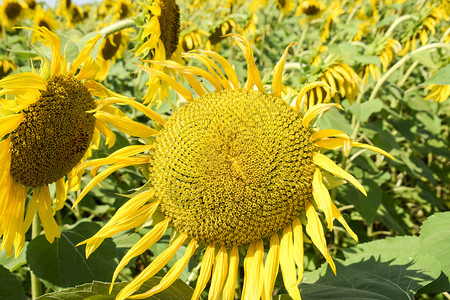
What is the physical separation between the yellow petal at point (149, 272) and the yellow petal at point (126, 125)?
0.34 meters

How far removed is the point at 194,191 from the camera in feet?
3.60

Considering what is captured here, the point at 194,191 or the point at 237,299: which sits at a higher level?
the point at 194,191

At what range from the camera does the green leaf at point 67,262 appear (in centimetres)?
155

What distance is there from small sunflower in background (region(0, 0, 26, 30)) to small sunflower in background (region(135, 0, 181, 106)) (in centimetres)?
389

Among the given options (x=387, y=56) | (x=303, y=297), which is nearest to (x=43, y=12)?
(x=387, y=56)

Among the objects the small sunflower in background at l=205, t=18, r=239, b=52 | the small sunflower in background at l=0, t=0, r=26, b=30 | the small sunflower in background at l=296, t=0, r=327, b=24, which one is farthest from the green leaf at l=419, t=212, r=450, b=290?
the small sunflower in background at l=0, t=0, r=26, b=30

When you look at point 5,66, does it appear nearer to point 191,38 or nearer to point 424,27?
point 191,38

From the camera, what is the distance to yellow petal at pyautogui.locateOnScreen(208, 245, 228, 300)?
1.12 meters

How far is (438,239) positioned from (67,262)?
1.41 m

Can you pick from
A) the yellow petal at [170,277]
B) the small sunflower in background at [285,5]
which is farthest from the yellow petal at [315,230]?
the small sunflower in background at [285,5]

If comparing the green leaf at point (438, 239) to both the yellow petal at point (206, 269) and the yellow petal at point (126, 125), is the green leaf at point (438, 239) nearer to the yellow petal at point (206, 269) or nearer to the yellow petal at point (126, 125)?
the yellow petal at point (206, 269)

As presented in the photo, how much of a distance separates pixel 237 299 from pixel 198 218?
2.76 ft

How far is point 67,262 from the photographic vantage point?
63.4 inches

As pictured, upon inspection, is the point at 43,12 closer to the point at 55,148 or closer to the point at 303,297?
the point at 55,148
